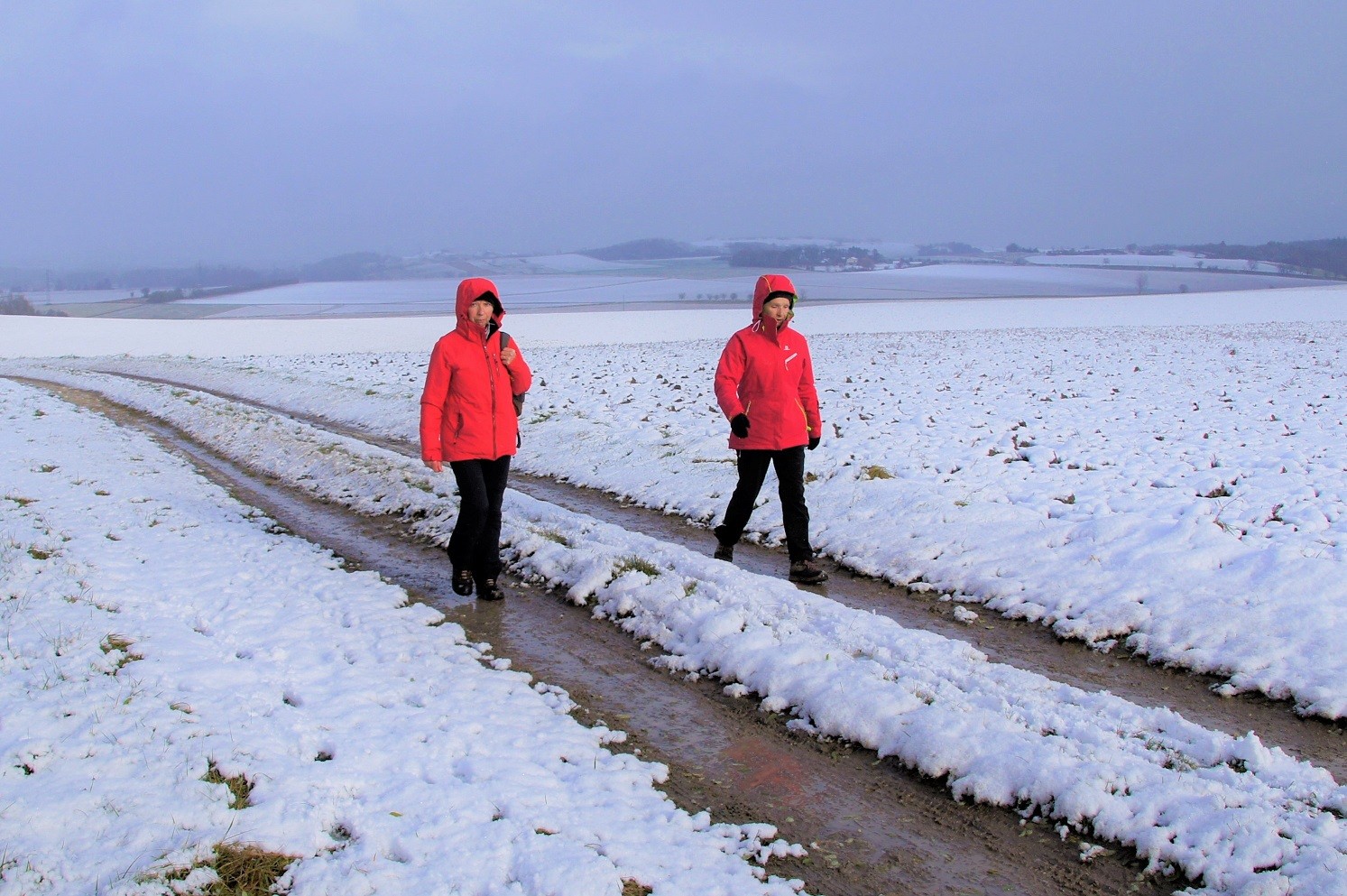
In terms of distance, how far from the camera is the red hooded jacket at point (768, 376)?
7844mm

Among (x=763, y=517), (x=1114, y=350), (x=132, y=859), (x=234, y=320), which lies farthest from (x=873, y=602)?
(x=234, y=320)

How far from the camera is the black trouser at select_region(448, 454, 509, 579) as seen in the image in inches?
287

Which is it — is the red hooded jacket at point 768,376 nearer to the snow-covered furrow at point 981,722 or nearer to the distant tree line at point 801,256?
the snow-covered furrow at point 981,722

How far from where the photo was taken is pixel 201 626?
6223mm

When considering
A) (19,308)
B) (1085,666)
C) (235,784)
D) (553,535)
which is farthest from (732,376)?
(19,308)

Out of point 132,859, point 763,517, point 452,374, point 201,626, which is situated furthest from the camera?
point 763,517

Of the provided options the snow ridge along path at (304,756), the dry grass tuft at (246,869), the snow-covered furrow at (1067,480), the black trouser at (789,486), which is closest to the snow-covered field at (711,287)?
the snow-covered furrow at (1067,480)

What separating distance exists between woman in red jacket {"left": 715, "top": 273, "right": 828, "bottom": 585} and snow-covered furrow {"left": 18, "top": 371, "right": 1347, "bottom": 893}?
85cm

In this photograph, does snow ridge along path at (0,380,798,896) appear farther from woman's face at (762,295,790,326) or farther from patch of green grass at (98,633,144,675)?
woman's face at (762,295,790,326)

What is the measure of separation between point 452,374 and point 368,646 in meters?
2.14

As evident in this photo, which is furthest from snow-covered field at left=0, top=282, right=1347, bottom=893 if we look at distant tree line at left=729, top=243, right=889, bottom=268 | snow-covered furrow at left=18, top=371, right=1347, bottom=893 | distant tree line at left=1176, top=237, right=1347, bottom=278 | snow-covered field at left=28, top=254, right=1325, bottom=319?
distant tree line at left=1176, top=237, right=1347, bottom=278

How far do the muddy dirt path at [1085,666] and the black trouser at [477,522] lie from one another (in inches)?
87.3

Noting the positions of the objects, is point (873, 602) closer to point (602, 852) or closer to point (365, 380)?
point (602, 852)

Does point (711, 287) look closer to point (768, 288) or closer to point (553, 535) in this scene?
point (553, 535)
